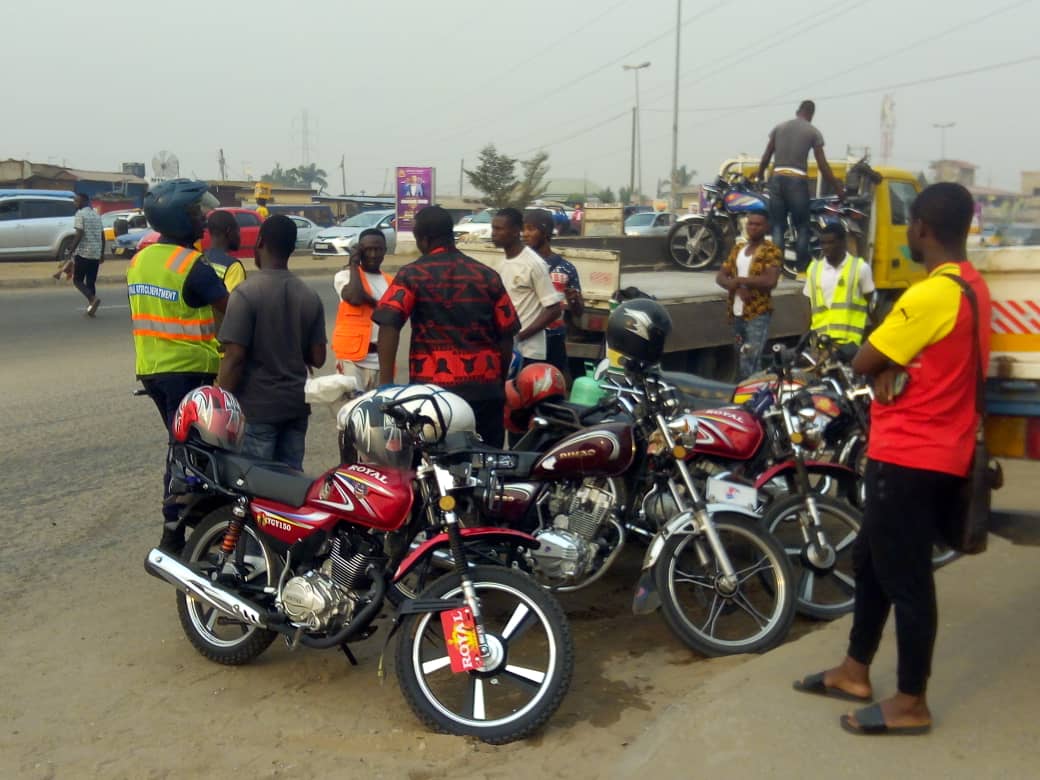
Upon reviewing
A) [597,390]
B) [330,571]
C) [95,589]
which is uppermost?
[597,390]

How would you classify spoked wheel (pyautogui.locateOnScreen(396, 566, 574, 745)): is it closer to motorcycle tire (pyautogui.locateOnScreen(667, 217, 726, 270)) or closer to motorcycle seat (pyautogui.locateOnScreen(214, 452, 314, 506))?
motorcycle seat (pyautogui.locateOnScreen(214, 452, 314, 506))

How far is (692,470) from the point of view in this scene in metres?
5.04

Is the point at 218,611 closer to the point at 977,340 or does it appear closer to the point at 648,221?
the point at 977,340

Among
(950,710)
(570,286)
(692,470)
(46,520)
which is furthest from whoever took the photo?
(570,286)

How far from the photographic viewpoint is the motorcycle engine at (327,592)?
4184mm

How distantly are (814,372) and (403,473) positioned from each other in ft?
8.26

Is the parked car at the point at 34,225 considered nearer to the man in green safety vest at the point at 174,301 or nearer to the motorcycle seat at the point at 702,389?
the man in green safety vest at the point at 174,301

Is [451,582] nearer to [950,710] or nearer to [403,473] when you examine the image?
[403,473]

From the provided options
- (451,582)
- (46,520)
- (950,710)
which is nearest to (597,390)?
(451,582)

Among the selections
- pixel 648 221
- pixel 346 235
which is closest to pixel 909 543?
pixel 346 235

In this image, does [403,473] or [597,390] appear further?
[597,390]

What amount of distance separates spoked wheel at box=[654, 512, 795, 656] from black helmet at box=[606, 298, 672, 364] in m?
0.81

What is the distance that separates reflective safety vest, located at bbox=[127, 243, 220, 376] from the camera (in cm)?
514

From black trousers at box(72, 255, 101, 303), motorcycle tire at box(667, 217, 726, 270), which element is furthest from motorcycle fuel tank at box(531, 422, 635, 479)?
black trousers at box(72, 255, 101, 303)
